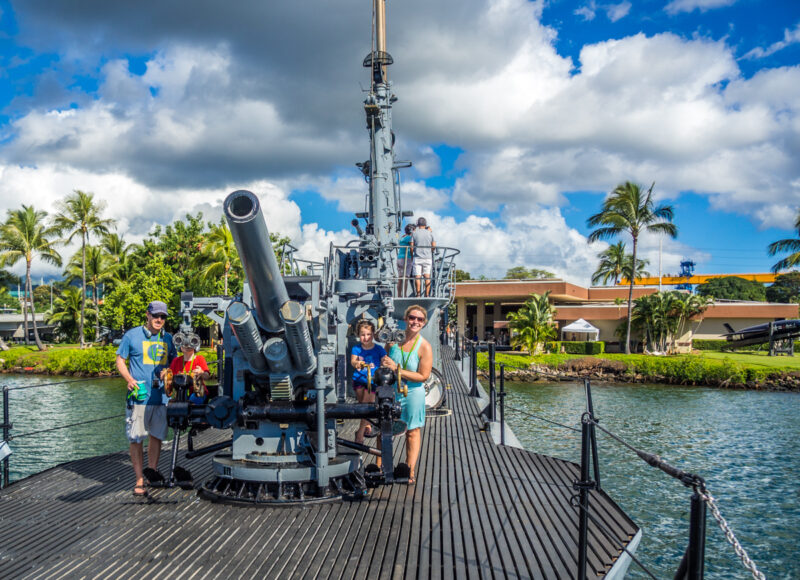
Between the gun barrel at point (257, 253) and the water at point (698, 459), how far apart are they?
563 centimetres

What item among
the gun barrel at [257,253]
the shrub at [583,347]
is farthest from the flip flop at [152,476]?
the shrub at [583,347]

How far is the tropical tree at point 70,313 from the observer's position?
45062 mm

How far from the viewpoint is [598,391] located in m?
25.1

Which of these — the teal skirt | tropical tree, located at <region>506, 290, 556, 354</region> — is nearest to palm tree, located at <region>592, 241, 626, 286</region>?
tropical tree, located at <region>506, 290, 556, 354</region>

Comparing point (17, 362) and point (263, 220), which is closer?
point (263, 220)

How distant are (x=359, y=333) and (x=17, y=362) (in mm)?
35532

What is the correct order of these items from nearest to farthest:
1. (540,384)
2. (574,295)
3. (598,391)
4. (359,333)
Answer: (359,333)
(598,391)
(540,384)
(574,295)

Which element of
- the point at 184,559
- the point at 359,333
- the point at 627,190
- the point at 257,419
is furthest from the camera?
the point at 627,190

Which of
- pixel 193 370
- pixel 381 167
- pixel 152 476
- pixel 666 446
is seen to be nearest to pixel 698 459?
pixel 666 446

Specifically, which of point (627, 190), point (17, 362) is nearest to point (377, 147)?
point (627, 190)

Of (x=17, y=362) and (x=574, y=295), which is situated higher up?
(x=574, y=295)

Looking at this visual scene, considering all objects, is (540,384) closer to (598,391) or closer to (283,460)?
(598,391)

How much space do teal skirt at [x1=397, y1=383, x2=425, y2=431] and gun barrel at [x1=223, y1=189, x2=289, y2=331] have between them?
54.1 inches

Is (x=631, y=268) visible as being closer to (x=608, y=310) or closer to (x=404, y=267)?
(x=608, y=310)
